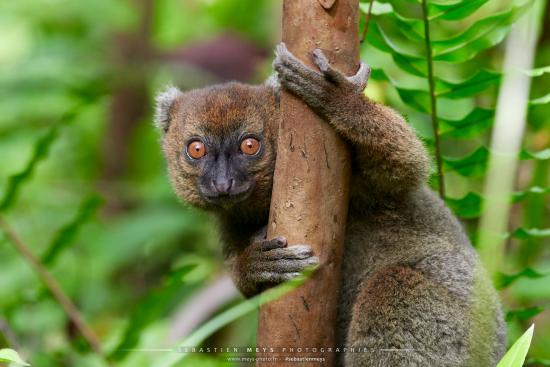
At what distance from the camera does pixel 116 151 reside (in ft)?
41.8

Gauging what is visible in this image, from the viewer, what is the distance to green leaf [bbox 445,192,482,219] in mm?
5719

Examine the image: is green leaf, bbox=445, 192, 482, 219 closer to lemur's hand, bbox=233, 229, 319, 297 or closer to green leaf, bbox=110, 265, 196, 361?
lemur's hand, bbox=233, 229, 319, 297

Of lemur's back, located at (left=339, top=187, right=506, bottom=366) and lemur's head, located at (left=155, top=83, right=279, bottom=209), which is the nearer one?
lemur's back, located at (left=339, top=187, right=506, bottom=366)

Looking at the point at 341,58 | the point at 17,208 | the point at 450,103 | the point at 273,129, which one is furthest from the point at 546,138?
the point at 17,208

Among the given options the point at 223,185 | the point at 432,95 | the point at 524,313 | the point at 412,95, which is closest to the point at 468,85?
the point at 432,95

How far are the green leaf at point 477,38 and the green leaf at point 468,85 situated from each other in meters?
0.18

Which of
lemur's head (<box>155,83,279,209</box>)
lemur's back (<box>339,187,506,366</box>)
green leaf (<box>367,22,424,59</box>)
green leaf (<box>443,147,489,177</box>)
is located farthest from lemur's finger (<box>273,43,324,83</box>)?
green leaf (<box>443,147,489,177</box>)

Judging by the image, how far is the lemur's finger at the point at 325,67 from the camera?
4297 millimetres

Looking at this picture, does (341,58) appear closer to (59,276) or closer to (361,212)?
(361,212)

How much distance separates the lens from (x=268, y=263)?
470 cm

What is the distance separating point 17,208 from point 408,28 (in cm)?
622

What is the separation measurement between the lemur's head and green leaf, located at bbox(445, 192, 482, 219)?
1.47 m

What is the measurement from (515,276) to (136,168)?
8.72 meters

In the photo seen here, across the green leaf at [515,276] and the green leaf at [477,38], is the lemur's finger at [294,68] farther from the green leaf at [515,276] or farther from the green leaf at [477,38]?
the green leaf at [515,276]
